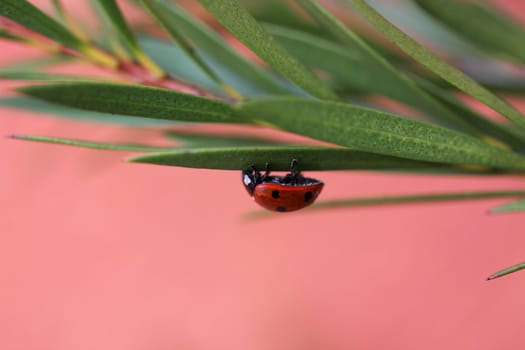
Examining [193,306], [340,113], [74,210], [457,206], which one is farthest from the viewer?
[74,210]

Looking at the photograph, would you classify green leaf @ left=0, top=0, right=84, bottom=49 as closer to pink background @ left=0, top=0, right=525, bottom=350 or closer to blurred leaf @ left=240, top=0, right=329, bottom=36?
blurred leaf @ left=240, top=0, right=329, bottom=36

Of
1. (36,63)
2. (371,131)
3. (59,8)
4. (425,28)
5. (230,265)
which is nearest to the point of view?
(371,131)

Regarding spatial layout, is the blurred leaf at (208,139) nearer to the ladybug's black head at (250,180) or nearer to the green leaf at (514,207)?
the ladybug's black head at (250,180)

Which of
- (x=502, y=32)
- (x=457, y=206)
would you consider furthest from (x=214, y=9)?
(x=457, y=206)

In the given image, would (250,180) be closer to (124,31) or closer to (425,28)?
(124,31)

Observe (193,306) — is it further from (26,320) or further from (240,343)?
(26,320)

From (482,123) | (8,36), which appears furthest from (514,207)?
(8,36)
